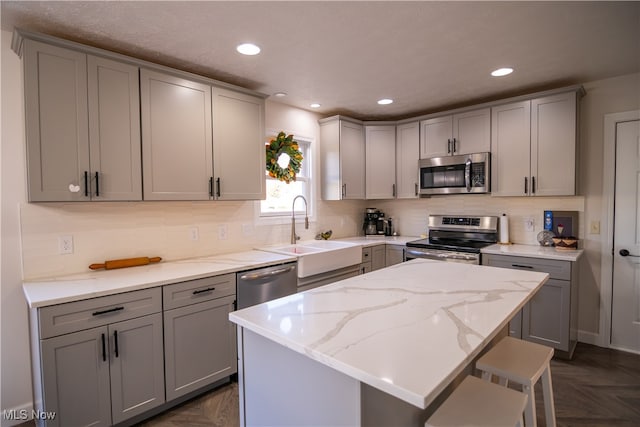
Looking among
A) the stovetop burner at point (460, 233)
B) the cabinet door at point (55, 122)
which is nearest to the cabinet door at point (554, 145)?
the stovetop burner at point (460, 233)

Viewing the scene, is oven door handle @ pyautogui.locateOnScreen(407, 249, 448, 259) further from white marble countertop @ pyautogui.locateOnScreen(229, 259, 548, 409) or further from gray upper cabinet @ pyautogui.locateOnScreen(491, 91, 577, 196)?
white marble countertop @ pyautogui.locateOnScreen(229, 259, 548, 409)

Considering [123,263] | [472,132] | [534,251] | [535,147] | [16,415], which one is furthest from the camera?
[472,132]

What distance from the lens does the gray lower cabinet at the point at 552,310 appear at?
2.86 m

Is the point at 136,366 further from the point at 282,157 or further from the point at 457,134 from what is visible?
the point at 457,134

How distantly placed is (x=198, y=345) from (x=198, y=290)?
386mm

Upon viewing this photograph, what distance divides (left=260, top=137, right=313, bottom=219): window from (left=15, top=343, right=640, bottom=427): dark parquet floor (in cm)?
173

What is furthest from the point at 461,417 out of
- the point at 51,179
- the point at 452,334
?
the point at 51,179

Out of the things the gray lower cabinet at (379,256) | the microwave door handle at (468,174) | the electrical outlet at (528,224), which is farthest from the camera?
the gray lower cabinet at (379,256)

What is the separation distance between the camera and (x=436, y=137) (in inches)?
154

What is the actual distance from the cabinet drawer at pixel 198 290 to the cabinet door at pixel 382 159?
93.0 inches

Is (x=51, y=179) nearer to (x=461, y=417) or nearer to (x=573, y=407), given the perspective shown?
(x=461, y=417)

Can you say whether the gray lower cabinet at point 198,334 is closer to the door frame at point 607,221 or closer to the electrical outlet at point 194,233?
the electrical outlet at point 194,233

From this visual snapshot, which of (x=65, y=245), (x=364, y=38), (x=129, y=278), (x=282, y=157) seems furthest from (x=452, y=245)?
(x=65, y=245)

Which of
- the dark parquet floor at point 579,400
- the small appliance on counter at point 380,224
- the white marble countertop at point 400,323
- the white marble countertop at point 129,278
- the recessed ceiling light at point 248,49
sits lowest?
the dark parquet floor at point 579,400
